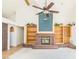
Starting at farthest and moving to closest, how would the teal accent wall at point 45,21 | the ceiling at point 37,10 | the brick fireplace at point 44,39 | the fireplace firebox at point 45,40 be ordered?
the ceiling at point 37,10 → the teal accent wall at point 45,21 → the fireplace firebox at point 45,40 → the brick fireplace at point 44,39

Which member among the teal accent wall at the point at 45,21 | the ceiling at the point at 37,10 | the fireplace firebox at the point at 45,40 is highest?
the ceiling at the point at 37,10

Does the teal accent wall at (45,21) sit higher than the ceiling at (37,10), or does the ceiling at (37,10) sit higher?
the ceiling at (37,10)

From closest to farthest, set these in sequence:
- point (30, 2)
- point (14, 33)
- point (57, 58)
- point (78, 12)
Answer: point (78, 12) < point (57, 58) < point (14, 33) < point (30, 2)

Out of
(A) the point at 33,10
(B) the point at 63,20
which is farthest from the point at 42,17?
(B) the point at 63,20

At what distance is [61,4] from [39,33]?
2302 millimetres

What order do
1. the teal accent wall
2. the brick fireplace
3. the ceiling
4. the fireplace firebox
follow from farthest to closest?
1. the ceiling
2. the teal accent wall
3. the fireplace firebox
4. the brick fireplace

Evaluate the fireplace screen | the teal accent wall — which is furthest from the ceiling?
the fireplace screen

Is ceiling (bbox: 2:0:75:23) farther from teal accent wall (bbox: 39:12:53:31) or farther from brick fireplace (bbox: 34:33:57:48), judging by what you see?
brick fireplace (bbox: 34:33:57:48)

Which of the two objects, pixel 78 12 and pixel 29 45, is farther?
pixel 29 45

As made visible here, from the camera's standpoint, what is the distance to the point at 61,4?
9.41 meters

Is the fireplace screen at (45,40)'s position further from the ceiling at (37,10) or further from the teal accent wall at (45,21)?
the ceiling at (37,10)

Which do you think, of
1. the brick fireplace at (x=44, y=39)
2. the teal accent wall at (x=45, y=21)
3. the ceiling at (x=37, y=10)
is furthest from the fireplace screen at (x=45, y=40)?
the ceiling at (x=37, y=10)

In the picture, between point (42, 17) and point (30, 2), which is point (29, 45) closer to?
point (42, 17)

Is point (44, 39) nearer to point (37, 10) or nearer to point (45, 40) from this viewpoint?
point (45, 40)
